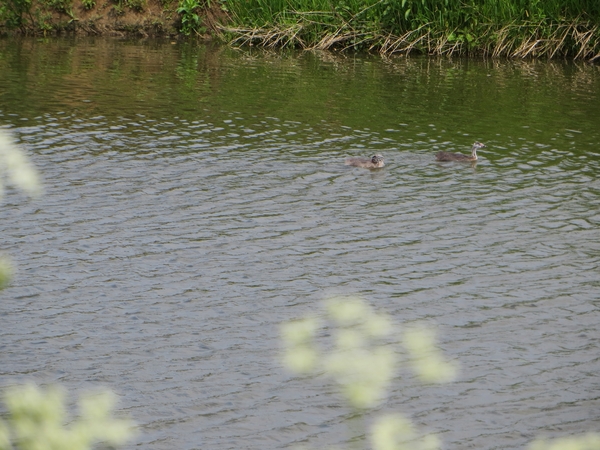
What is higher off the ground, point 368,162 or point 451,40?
point 451,40

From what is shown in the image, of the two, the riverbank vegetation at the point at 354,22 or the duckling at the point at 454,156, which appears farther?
the riverbank vegetation at the point at 354,22

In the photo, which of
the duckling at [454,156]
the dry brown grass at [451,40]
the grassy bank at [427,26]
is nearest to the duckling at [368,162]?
the duckling at [454,156]

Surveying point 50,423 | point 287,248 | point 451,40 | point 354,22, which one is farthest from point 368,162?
point 354,22

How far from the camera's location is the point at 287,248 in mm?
11211

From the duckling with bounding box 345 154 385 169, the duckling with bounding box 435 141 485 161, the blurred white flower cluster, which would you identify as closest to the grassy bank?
the duckling with bounding box 435 141 485 161

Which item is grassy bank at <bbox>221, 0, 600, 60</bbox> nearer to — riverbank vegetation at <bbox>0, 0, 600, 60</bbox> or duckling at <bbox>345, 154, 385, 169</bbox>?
riverbank vegetation at <bbox>0, 0, 600, 60</bbox>

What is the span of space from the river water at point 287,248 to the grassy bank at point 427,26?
4.87 meters

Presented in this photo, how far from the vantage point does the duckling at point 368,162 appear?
14.6m

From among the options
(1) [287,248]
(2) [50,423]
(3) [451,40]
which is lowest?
(1) [287,248]

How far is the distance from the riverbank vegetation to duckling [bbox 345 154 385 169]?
40.6 ft

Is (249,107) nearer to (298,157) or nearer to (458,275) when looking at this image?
(298,157)

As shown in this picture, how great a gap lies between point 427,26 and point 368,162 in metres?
13.6

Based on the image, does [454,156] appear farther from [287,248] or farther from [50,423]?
[50,423]

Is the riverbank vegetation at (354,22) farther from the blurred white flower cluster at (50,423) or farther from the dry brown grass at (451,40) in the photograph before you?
the blurred white flower cluster at (50,423)
